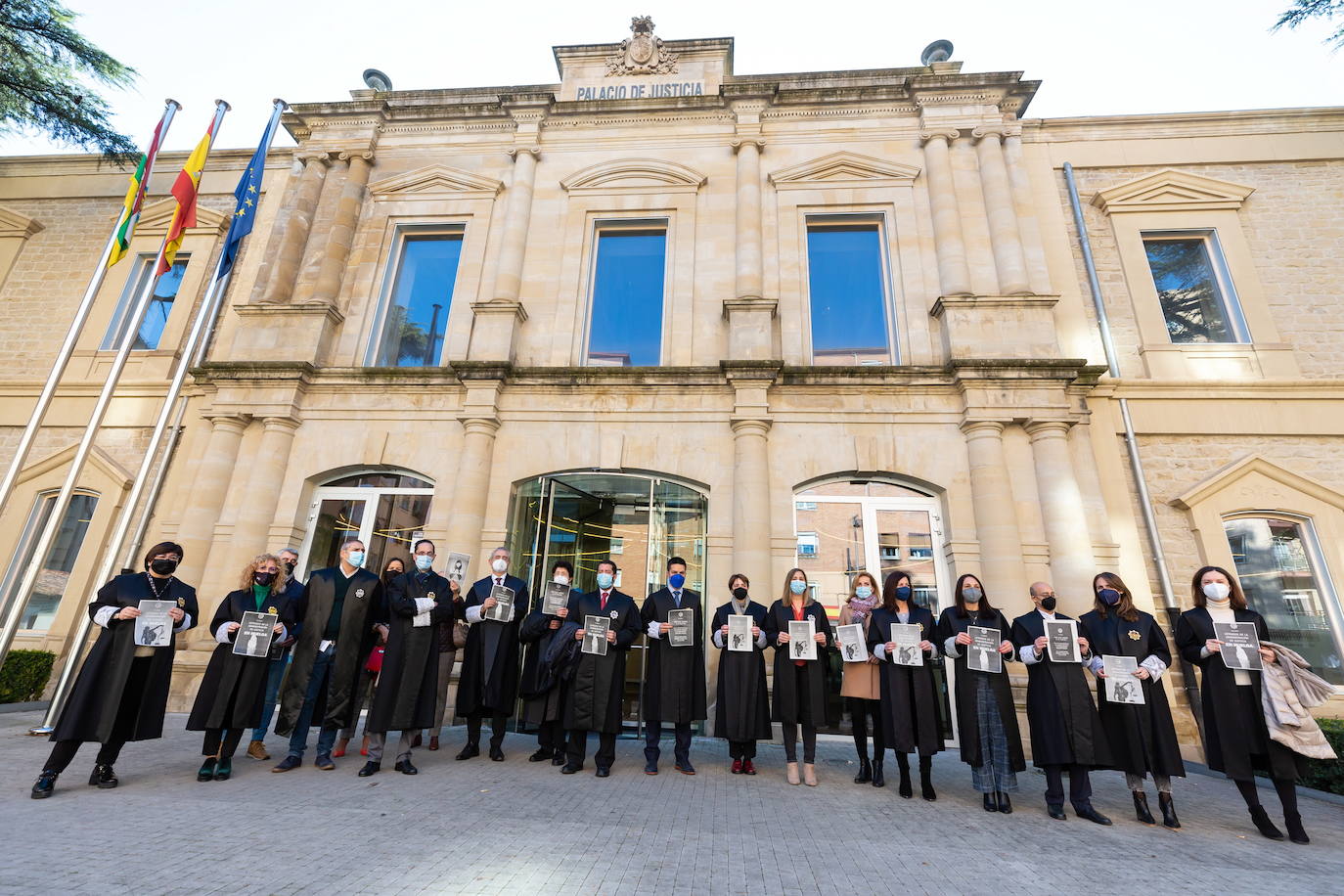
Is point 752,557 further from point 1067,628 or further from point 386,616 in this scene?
point 386,616

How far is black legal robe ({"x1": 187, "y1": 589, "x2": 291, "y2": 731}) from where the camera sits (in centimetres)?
542

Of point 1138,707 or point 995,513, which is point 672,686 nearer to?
point 1138,707

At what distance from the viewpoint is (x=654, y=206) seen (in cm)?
1191

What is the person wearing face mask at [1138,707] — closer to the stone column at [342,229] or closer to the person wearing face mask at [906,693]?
the person wearing face mask at [906,693]

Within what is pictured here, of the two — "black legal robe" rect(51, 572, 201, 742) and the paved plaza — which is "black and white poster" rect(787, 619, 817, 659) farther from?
"black legal robe" rect(51, 572, 201, 742)

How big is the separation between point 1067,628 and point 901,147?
997cm

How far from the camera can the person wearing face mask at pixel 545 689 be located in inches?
252

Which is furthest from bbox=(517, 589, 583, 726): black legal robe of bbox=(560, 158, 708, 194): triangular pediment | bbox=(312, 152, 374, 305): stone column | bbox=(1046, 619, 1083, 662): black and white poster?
bbox=(560, 158, 708, 194): triangular pediment

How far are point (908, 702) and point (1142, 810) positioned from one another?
1.99m

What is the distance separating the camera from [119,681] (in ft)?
16.6

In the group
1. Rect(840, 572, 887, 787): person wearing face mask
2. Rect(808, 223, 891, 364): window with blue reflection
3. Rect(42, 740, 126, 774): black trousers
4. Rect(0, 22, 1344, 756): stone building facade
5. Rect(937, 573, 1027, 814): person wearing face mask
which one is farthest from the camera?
Rect(808, 223, 891, 364): window with blue reflection

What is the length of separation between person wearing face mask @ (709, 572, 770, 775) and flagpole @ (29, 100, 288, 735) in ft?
26.8

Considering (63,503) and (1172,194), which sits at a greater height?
(1172,194)

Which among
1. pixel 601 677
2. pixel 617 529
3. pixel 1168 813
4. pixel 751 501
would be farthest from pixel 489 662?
pixel 1168 813
